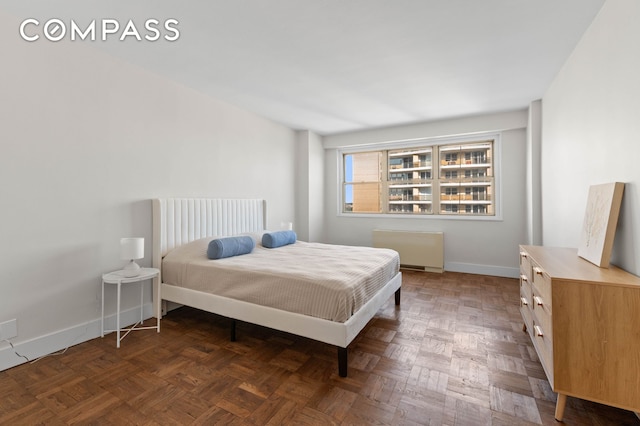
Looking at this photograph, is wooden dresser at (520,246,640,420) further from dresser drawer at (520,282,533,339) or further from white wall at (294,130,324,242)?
white wall at (294,130,324,242)

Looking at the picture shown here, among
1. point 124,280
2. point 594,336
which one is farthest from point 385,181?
point 124,280

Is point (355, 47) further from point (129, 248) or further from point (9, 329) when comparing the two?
point (9, 329)

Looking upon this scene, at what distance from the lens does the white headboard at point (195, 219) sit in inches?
120

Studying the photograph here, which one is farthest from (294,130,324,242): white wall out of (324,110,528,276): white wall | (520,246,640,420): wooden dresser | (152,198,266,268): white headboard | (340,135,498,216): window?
(520,246,640,420): wooden dresser

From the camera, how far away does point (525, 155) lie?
4.46 metres

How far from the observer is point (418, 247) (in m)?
5.05

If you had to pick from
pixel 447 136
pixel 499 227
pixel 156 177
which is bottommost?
pixel 499 227

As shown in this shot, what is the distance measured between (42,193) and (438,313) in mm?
3867

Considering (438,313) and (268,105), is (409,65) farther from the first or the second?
(438,313)

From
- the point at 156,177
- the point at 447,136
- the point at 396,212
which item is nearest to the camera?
the point at 156,177

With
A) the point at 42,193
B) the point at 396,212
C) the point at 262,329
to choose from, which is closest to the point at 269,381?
the point at 262,329

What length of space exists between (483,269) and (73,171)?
556 cm

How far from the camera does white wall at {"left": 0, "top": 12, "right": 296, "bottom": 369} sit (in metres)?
2.15

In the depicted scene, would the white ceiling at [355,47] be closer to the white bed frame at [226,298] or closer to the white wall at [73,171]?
the white wall at [73,171]
